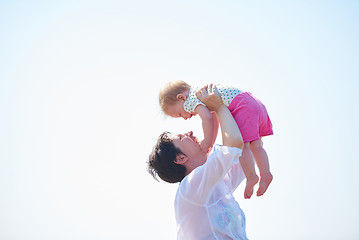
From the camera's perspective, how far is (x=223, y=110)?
359cm

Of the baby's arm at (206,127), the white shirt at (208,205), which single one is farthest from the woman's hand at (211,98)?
the white shirt at (208,205)

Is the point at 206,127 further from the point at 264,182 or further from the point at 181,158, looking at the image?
the point at 264,182

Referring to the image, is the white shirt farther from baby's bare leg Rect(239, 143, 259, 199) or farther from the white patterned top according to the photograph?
the white patterned top

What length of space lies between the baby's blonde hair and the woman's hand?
497mm

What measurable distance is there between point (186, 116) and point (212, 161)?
115cm

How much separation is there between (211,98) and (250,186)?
3.20 ft

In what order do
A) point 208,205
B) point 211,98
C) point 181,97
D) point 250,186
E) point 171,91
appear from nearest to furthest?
point 208,205 < point 211,98 < point 250,186 < point 181,97 < point 171,91

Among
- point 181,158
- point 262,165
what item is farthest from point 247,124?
point 181,158

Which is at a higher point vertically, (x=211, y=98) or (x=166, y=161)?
(x=211, y=98)

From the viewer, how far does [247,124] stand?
12.2 feet

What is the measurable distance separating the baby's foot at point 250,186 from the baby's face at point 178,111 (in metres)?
0.96

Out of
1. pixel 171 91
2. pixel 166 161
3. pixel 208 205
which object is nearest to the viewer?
pixel 208 205

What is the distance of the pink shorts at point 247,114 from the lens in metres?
3.73

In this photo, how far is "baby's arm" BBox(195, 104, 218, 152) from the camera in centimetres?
378
